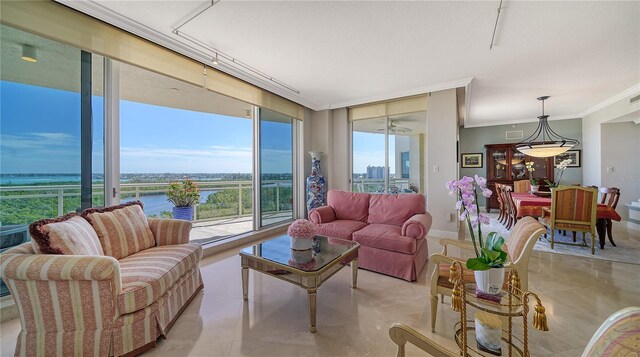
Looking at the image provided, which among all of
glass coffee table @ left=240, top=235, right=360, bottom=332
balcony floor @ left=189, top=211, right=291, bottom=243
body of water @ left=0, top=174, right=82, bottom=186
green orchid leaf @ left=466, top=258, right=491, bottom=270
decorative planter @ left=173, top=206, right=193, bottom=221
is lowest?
balcony floor @ left=189, top=211, right=291, bottom=243

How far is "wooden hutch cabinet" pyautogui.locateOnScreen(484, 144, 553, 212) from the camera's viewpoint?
247 inches

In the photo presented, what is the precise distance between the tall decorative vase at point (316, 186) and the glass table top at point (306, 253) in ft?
7.70

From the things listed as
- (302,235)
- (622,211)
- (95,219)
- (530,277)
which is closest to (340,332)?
(302,235)

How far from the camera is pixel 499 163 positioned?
22.0 ft

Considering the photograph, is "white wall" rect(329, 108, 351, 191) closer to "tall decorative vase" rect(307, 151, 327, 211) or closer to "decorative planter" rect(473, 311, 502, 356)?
"tall decorative vase" rect(307, 151, 327, 211)

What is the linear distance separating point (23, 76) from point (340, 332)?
3293 mm

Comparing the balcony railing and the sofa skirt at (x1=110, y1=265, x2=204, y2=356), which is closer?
the sofa skirt at (x1=110, y1=265, x2=204, y2=356)

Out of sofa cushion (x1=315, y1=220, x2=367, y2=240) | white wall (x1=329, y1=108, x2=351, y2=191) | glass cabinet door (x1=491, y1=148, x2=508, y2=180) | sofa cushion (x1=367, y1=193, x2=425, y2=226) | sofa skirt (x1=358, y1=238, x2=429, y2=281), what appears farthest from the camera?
glass cabinet door (x1=491, y1=148, x2=508, y2=180)

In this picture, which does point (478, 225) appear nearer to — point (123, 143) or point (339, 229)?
point (339, 229)

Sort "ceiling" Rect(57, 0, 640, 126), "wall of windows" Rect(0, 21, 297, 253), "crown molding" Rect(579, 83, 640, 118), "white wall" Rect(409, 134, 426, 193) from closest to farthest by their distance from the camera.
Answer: "wall of windows" Rect(0, 21, 297, 253) → "ceiling" Rect(57, 0, 640, 126) → "crown molding" Rect(579, 83, 640, 118) → "white wall" Rect(409, 134, 426, 193)

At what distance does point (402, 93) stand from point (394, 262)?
121 inches

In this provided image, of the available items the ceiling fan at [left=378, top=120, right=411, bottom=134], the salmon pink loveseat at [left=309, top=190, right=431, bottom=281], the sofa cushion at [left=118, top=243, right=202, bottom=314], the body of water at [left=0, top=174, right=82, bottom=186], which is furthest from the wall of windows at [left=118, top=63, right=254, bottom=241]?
the ceiling fan at [left=378, top=120, right=411, bottom=134]

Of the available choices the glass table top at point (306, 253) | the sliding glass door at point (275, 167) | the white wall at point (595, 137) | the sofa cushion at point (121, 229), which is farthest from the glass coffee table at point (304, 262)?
the white wall at point (595, 137)

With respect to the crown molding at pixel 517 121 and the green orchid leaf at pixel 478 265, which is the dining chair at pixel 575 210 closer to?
the green orchid leaf at pixel 478 265
